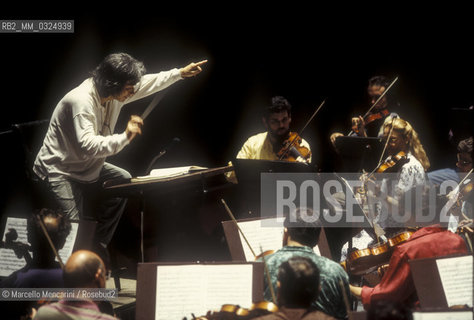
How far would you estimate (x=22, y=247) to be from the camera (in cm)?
330

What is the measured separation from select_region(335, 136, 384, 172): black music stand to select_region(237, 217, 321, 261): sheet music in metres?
2.12

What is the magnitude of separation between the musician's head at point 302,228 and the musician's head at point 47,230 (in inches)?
49.2

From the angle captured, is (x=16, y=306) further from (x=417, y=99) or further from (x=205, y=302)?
(x=417, y=99)

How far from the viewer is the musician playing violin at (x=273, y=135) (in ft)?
17.2

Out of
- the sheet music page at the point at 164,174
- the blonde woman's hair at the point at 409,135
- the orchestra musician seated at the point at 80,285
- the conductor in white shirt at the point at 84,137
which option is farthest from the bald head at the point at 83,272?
the blonde woman's hair at the point at 409,135

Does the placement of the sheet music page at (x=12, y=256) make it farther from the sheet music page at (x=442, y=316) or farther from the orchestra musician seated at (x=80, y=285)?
the sheet music page at (x=442, y=316)

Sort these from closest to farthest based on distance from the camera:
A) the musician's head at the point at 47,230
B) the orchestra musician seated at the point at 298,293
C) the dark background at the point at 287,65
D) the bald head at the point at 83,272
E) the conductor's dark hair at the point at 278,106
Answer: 1. the orchestra musician seated at the point at 298,293
2. the bald head at the point at 83,272
3. the musician's head at the point at 47,230
4. the conductor's dark hair at the point at 278,106
5. the dark background at the point at 287,65

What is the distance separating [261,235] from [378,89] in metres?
3.28

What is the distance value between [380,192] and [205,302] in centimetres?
285

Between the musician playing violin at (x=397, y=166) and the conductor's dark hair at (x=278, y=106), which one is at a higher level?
the conductor's dark hair at (x=278, y=106)

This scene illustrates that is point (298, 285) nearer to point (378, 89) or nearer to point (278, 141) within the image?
point (278, 141)

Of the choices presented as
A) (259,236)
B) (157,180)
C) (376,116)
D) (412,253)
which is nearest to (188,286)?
(259,236)

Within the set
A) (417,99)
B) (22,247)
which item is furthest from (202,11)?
(22,247)

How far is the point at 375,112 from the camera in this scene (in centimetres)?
623
